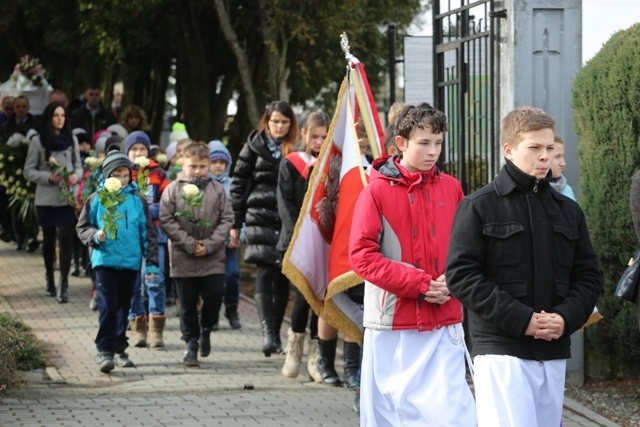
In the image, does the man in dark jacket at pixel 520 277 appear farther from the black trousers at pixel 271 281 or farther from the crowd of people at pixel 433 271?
the black trousers at pixel 271 281

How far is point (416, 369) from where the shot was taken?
630 cm

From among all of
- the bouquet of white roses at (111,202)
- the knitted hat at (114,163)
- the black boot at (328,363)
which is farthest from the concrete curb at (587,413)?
the knitted hat at (114,163)

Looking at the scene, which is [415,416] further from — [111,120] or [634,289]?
[111,120]

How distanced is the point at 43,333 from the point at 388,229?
247 inches

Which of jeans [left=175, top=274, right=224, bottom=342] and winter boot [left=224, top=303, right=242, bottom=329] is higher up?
jeans [left=175, top=274, right=224, bottom=342]

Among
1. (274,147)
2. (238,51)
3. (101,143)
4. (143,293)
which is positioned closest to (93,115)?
(238,51)

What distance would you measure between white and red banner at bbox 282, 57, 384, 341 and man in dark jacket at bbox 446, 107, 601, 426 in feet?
10.1

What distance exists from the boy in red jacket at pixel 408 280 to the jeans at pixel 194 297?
3790mm

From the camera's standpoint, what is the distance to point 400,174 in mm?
6449

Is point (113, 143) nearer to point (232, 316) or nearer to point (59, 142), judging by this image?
point (59, 142)

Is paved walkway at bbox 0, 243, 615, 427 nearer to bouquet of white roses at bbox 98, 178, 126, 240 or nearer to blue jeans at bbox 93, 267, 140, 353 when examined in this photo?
blue jeans at bbox 93, 267, 140, 353

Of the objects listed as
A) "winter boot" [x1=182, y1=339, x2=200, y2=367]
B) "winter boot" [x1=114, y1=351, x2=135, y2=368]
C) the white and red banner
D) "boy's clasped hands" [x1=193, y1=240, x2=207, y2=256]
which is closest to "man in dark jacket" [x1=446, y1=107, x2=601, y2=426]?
the white and red banner

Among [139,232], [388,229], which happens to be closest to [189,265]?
[139,232]

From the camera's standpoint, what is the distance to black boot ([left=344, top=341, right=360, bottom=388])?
9.14m
